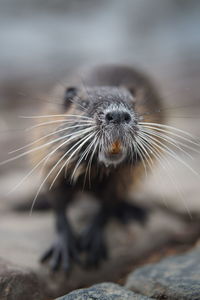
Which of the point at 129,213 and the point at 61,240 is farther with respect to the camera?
the point at 129,213

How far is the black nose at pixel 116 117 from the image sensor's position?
264cm

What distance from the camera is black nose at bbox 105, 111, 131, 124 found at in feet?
8.65

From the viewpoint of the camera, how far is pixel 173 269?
2801mm

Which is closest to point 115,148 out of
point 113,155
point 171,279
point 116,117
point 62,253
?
point 113,155

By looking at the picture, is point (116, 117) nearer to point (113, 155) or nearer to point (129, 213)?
point (113, 155)

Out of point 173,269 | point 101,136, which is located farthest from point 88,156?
point 173,269

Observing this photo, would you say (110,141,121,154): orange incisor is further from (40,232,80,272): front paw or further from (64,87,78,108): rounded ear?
(40,232,80,272): front paw

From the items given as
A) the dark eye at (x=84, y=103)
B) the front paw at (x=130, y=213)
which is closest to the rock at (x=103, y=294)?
the dark eye at (x=84, y=103)

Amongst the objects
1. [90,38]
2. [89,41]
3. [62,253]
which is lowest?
[62,253]

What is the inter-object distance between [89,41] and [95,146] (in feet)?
35.7

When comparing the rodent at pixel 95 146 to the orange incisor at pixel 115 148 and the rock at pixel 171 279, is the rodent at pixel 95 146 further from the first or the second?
the rock at pixel 171 279

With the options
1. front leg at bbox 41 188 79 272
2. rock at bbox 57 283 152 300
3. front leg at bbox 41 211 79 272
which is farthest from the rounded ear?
rock at bbox 57 283 152 300

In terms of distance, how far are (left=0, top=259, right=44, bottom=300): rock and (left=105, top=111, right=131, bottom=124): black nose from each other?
3.52ft

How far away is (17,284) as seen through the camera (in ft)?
8.51
